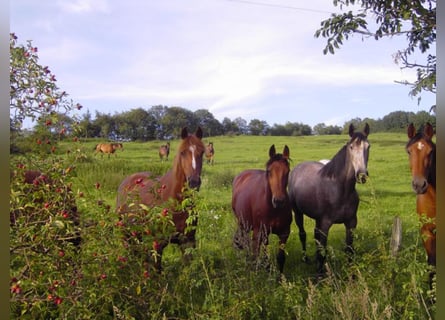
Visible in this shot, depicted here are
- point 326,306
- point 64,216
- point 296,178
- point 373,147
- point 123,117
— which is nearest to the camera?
point 64,216

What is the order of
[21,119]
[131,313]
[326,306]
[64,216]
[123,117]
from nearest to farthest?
[64,216], [21,119], [131,313], [326,306], [123,117]

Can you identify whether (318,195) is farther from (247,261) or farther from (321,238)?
(247,261)

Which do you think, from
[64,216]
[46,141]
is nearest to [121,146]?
[46,141]

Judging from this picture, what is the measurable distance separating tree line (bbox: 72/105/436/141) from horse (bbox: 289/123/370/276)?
307mm

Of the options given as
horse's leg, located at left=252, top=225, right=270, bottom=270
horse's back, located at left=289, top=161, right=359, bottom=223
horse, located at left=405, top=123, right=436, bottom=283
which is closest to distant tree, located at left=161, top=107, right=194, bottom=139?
horse's leg, located at left=252, top=225, right=270, bottom=270

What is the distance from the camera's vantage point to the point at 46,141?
2346mm

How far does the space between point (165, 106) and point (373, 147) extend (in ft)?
7.59

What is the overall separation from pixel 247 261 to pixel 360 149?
164cm

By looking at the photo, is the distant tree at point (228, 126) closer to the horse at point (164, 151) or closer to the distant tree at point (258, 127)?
the distant tree at point (258, 127)

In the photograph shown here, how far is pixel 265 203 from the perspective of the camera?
12.2ft

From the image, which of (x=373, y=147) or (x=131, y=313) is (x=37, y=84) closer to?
Result: (x=131, y=313)

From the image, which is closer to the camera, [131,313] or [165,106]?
[131,313]

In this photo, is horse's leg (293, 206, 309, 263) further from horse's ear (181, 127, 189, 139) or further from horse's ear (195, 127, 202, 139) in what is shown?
horse's ear (181, 127, 189, 139)

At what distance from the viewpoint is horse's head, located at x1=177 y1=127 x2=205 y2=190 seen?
10.3 feet
